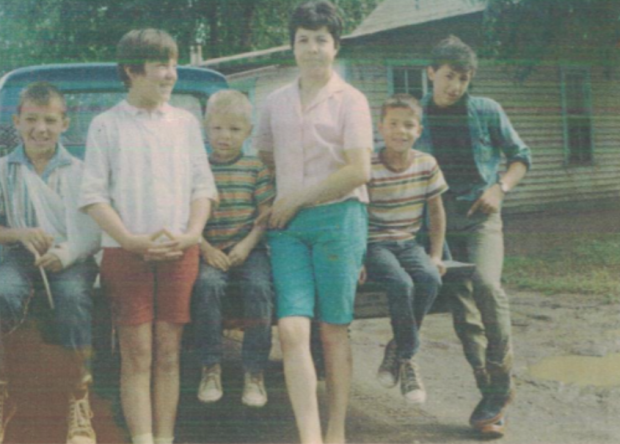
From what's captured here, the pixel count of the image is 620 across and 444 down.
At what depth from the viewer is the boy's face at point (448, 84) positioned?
10.6 feet

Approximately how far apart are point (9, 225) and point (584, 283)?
4.50 m

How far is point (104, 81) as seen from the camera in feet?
12.4

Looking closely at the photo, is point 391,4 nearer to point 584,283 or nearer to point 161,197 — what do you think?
point 584,283

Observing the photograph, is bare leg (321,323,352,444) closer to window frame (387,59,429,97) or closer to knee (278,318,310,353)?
knee (278,318,310,353)

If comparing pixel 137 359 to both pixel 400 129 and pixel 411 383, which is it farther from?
pixel 400 129

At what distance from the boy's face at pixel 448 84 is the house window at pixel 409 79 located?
6.76 metres

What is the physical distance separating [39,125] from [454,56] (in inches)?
61.1

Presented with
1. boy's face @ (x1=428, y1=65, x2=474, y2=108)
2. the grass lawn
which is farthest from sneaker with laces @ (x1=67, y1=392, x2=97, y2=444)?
the grass lawn

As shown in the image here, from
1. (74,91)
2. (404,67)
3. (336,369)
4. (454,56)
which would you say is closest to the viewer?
(336,369)

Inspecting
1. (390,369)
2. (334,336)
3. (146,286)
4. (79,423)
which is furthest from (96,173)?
(390,369)

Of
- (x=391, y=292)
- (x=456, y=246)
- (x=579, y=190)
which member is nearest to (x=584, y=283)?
(x=456, y=246)

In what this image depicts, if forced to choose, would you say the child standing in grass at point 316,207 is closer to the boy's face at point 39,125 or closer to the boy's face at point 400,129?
the boy's face at point 400,129

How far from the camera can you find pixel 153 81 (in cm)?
262

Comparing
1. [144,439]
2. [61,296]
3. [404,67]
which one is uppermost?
[404,67]
